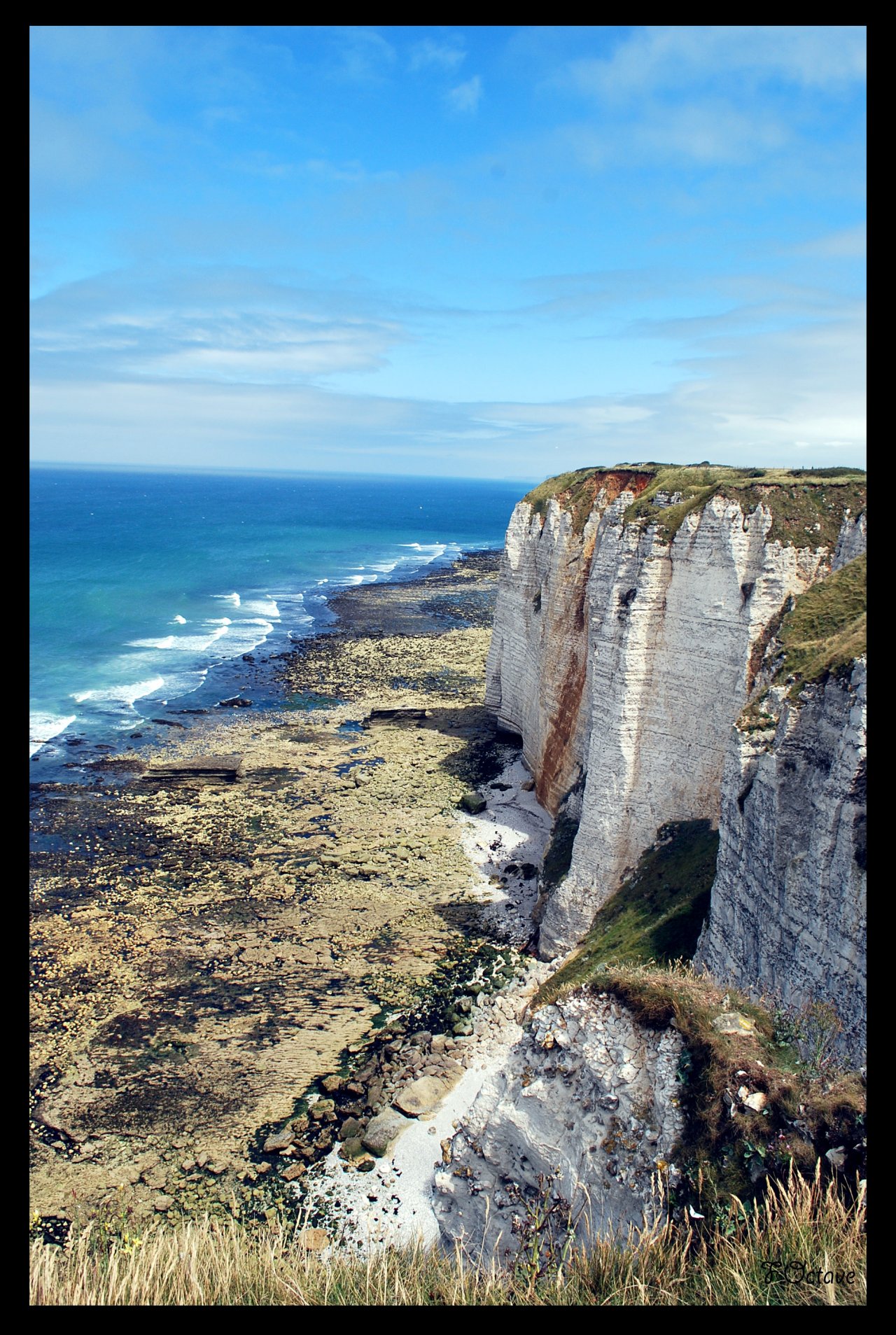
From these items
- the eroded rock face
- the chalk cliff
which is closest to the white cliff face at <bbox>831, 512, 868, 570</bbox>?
the chalk cliff

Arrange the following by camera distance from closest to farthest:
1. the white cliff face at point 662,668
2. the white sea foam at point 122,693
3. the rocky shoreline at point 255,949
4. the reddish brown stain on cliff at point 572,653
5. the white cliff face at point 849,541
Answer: the rocky shoreline at point 255,949 < the white cliff face at point 849,541 < the white cliff face at point 662,668 < the reddish brown stain on cliff at point 572,653 < the white sea foam at point 122,693

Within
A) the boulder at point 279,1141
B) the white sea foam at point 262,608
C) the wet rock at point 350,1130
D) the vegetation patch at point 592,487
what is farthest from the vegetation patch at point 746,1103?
the white sea foam at point 262,608

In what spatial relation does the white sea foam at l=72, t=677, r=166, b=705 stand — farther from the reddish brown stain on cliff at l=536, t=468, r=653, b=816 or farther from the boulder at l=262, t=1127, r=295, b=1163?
the boulder at l=262, t=1127, r=295, b=1163

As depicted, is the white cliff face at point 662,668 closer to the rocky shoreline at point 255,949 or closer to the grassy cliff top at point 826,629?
the grassy cliff top at point 826,629

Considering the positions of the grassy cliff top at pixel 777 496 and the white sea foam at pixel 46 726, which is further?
the white sea foam at pixel 46 726

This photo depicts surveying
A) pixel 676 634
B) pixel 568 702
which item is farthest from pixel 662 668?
pixel 568 702

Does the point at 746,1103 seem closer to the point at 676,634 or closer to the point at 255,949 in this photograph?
the point at 676,634
